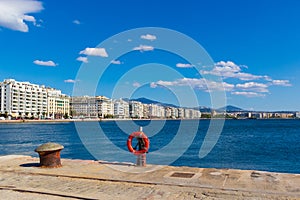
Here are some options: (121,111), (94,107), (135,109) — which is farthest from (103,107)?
(135,109)

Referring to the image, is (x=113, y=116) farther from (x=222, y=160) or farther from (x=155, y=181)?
(x=155, y=181)

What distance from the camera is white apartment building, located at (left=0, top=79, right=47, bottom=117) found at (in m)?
144

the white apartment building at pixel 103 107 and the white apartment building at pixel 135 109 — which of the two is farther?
the white apartment building at pixel 103 107

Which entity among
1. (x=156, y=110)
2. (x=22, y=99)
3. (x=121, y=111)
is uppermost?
(x=22, y=99)

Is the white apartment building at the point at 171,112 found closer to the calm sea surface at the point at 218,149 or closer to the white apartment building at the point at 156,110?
the white apartment building at the point at 156,110

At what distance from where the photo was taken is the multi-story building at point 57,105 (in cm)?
17164

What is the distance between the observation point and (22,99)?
496ft

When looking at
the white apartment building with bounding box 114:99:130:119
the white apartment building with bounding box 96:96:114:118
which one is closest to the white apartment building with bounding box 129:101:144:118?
the white apartment building with bounding box 114:99:130:119

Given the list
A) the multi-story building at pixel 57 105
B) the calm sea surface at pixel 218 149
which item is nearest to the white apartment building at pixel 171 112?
the multi-story building at pixel 57 105

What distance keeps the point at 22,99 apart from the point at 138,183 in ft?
507

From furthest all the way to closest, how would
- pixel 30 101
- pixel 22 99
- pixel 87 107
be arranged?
pixel 87 107 < pixel 30 101 < pixel 22 99

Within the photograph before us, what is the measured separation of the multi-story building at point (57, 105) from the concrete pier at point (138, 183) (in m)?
168

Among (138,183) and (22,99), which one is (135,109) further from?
(138,183)

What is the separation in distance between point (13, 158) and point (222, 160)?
20427 mm
